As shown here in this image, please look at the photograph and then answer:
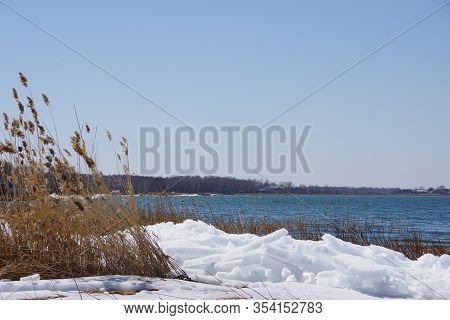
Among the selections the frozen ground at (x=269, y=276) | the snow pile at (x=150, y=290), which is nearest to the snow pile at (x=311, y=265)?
the frozen ground at (x=269, y=276)

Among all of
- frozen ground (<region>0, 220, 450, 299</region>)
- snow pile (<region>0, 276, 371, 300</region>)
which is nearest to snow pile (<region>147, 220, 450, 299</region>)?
frozen ground (<region>0, 220, 450, 299</region>)

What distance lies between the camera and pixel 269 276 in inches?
159

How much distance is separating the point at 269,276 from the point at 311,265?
1.30 ft

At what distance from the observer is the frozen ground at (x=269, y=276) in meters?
3.47

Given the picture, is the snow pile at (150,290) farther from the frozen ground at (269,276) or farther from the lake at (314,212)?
the lake at (314,212)

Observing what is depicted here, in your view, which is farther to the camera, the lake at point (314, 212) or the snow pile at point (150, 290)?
the lake at point (314, 212)

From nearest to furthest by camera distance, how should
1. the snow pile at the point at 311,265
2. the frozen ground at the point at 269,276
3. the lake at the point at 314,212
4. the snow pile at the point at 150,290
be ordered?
the snow pile at the point at 150,290
the frozen ground at the point at 269,276
the snow pile at the point at 311,265
the lake at the point at 314,212

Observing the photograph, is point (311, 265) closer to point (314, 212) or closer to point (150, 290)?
point (150, 290)

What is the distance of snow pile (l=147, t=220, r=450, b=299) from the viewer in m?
3.88

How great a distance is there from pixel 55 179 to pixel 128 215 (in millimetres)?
981

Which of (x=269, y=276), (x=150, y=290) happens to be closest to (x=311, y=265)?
(x=269, y=276)

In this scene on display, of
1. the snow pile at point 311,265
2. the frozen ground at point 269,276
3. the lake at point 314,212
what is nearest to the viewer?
the frozen ground at point 269,276
